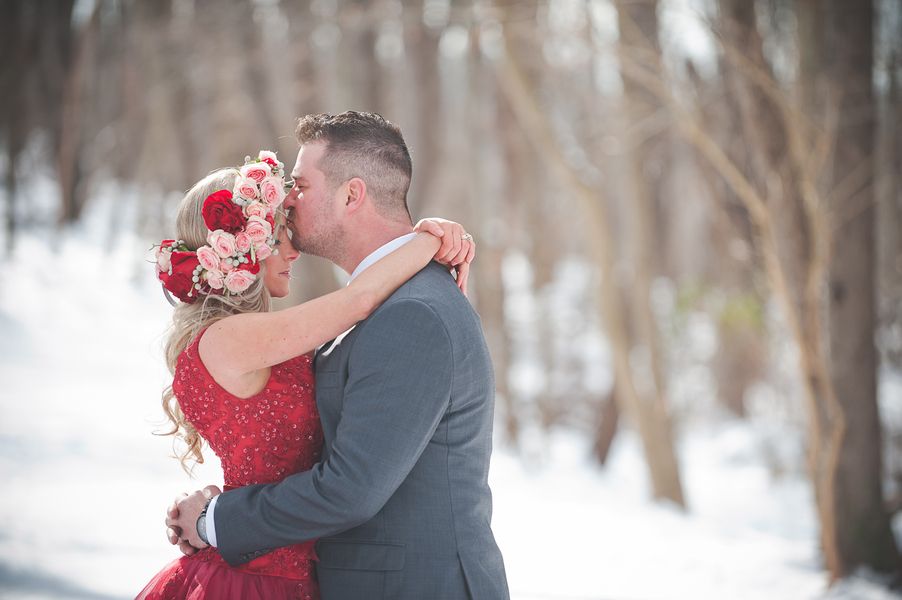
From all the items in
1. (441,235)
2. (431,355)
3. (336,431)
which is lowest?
(336,431)

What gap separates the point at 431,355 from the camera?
6.93 ft

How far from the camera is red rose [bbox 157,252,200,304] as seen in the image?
94.6 inches

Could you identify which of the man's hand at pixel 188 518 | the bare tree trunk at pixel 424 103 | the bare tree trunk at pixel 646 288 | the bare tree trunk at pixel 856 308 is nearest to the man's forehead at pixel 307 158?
the man's hand at pixel 188 518

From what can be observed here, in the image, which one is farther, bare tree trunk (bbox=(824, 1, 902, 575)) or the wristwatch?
bare tree trunk (bbox=(824, 1, 902, 575))

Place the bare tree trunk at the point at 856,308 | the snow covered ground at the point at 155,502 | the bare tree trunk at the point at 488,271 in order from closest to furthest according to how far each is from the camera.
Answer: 1. the snow covered ground at the point at 155,502
2. the bare tree trunk at the point at 856,308
3. the bare tree trunk at the point at 488,271

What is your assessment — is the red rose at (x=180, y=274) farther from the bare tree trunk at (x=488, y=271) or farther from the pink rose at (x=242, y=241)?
the bare tree trunk at (x=488, y=271)

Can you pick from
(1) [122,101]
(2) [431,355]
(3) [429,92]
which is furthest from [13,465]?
(1) [122,101]

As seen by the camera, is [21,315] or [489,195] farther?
[21,315]

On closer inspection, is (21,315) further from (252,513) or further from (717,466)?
(252,513)

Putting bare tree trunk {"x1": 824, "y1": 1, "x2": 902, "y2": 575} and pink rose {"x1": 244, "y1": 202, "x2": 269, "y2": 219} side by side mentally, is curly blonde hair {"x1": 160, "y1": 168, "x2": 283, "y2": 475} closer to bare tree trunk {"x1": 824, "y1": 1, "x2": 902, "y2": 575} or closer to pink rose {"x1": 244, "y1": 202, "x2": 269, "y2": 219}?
pink rose {"x1": 244, "y1": 202, "x2": 269, "y2": 219}

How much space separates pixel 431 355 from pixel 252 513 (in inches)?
23.3

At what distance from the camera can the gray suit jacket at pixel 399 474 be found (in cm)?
206

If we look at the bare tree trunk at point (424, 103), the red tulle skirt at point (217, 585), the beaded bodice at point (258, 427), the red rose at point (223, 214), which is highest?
the bare tree trunk at point (424, 103)

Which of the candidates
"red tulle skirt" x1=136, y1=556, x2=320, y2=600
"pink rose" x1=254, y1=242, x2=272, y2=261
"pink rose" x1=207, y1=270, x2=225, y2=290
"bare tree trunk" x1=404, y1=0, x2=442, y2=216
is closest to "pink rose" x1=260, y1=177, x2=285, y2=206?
"pink rose" x1=254, y1=242, x2=272, y2=261
